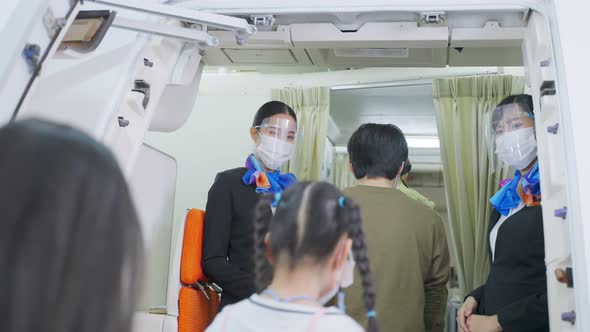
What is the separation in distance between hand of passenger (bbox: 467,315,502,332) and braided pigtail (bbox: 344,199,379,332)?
2.98ft

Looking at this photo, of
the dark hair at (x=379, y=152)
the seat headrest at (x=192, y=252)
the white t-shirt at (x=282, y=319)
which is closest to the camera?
the white t-shirt at (x=282, y=319)

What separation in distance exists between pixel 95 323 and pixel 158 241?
103 inches

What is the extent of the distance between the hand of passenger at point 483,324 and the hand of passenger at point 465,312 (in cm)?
3

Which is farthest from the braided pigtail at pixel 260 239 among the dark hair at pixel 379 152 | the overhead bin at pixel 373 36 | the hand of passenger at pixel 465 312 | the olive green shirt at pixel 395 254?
the overhead bin at pixel 373 36

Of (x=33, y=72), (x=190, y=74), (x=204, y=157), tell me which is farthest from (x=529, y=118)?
(x=204, y=157)

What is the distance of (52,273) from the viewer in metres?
0.62

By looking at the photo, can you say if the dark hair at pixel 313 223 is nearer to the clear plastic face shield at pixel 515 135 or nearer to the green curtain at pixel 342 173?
the clear plastic face shield at pixel 515 135

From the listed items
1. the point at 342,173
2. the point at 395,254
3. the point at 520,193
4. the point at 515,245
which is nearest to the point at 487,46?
the point at 520,193

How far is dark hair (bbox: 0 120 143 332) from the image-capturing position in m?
0.61

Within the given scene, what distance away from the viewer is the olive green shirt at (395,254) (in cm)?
210

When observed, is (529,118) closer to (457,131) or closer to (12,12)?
(457,131)

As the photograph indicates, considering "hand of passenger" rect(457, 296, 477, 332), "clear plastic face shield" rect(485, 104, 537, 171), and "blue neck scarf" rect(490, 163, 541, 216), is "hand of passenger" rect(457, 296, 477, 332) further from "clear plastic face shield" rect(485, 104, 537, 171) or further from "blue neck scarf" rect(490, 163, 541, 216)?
"clear plastic face shield" rect(485, 104, 537, 171)

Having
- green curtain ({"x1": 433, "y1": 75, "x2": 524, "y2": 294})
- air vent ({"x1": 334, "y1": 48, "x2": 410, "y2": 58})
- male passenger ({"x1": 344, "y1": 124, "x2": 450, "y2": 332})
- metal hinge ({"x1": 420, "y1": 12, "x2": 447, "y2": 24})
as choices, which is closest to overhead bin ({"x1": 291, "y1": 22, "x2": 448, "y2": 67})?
air vent ({"x1": 334, "y1": 48, "x2": 410, "y2": 58})

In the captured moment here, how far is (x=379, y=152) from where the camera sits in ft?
7.18
